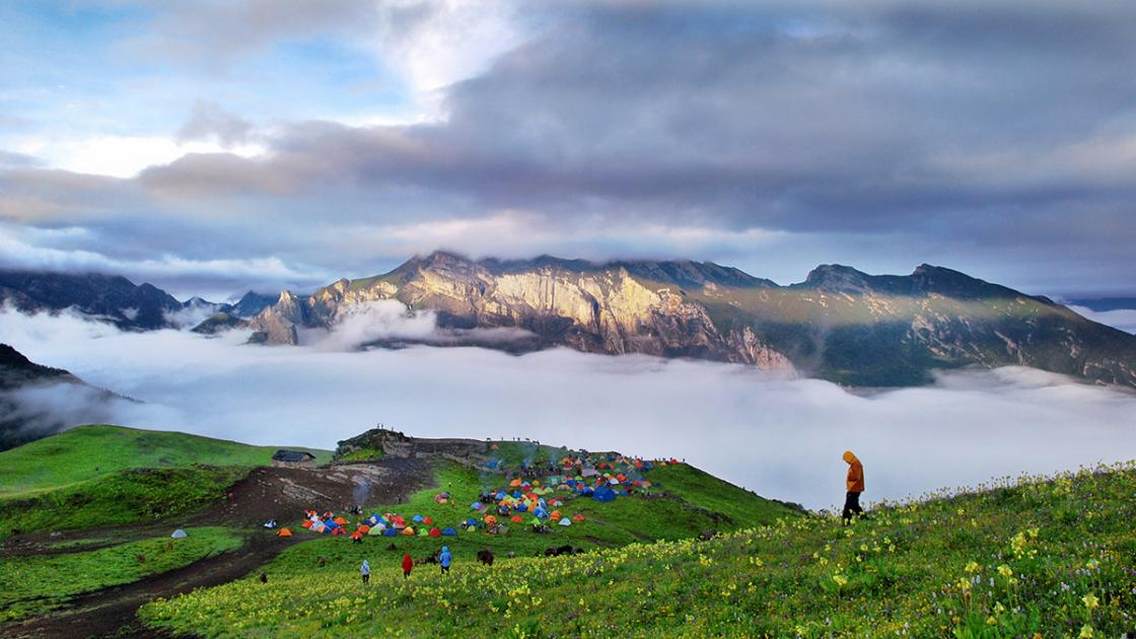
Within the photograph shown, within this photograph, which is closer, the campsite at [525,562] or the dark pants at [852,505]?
the campsite at [525,562]

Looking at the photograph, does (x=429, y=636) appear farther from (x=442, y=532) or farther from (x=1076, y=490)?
(x=442, y=532)

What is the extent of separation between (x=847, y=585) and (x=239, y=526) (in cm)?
9273

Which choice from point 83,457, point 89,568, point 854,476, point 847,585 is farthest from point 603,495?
point 83,457

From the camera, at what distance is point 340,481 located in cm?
11594

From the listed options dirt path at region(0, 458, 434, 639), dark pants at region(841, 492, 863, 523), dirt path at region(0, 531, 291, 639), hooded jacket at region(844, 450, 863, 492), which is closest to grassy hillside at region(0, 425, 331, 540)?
dirt path at region(0, 458, 434, 639)

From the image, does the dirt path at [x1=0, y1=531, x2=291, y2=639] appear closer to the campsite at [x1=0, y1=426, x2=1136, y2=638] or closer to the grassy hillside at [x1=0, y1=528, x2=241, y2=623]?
the campsite at [x1=0, y1=426, x2=1136, y2=638]

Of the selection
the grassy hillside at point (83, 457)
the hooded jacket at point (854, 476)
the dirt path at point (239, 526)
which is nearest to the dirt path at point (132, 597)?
the dirt path at point (239, 526)

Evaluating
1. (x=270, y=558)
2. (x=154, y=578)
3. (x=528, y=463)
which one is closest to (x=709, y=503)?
(x=528, y=463)

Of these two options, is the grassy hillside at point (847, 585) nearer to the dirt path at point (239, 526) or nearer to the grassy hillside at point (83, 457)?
the dirt path at point (239, 526)

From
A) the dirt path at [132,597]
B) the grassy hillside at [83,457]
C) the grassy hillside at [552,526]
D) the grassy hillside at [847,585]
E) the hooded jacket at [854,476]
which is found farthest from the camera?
the grassy hillside at [83,457]

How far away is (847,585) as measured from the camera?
50.3 feet

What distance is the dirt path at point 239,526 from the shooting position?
4400cm

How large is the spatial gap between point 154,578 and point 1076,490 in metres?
76.3

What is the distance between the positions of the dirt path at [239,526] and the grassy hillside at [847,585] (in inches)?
841
